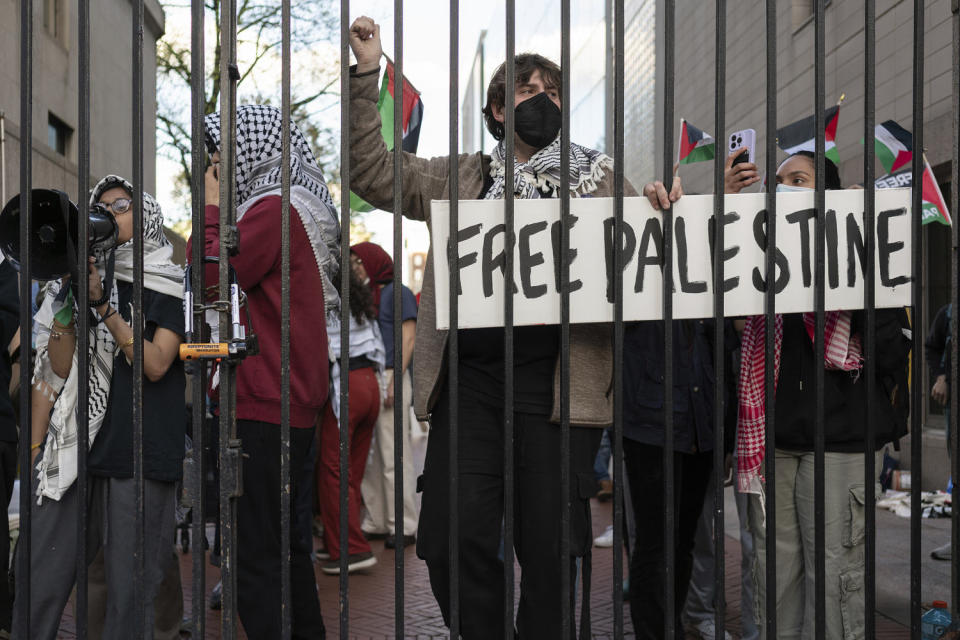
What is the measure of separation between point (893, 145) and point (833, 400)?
97cm

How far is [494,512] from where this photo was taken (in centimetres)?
302

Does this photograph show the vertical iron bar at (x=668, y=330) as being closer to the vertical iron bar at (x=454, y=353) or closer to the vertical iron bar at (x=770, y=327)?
the vertical iron bar at (x=770, y=327)

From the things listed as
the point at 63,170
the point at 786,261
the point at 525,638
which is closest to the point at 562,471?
the point at 525,638

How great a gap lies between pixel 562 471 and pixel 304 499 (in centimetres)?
225

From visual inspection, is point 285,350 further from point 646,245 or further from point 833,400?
point 833,400

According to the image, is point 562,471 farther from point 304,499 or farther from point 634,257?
point 304,499

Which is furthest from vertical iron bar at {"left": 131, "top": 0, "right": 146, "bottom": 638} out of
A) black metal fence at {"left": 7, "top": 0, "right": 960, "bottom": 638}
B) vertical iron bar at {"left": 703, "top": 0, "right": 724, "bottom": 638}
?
vertical iron bar at {"left": 703, "top": 0, "right": 724, "bottom": 638}

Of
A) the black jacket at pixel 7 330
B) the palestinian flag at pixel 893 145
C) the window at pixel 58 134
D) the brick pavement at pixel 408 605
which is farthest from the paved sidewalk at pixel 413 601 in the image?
the window at pixel 58 134

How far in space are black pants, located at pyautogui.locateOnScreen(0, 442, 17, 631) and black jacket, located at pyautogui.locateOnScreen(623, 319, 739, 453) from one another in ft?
8.92

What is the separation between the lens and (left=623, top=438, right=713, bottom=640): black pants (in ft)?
13.4

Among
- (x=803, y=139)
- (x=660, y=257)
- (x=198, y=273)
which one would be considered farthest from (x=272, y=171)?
(x=803, y=139)

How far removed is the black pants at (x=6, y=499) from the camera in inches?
165

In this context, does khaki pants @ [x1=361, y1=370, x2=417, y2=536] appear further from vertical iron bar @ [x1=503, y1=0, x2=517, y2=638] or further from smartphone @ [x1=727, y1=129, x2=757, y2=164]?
vertical iron bar @ [x1=503, y1=0, x2=517, y2=638]

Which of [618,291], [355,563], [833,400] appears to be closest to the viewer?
[618,291]
